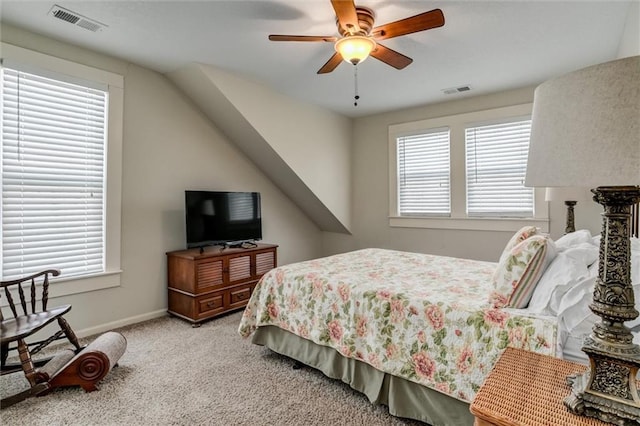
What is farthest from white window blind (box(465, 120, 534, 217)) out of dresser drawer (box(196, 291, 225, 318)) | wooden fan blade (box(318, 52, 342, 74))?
dresser drawer (box(196, 291, 225, 318))

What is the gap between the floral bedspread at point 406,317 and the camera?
1565 millimetres

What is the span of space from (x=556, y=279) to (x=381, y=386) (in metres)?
1.09

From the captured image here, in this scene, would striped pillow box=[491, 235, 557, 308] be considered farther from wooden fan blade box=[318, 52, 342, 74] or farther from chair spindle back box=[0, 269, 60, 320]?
chair spindle back box=[0, 269, 60, 320]

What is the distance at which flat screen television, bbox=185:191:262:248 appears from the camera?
3420 millimetres

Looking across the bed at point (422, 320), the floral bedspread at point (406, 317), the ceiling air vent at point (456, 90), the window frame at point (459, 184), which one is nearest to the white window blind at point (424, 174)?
the window frame at point (459, 184)

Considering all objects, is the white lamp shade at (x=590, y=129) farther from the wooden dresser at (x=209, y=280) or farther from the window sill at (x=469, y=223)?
the window sill at (x=469, y=223)

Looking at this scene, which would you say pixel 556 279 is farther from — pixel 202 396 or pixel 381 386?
pixel 202 396

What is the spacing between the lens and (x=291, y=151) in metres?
4.17

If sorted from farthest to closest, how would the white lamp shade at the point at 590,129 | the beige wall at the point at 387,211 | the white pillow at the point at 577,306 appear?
1. the beige wall at the point at 387,211
2. the white pillow at the point at 577,306
3. the white lamp shade at the point at 590,129

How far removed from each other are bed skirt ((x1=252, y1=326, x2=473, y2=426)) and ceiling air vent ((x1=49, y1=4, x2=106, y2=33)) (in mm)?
2713

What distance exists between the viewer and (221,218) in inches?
144

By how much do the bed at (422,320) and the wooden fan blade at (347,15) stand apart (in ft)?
5.27

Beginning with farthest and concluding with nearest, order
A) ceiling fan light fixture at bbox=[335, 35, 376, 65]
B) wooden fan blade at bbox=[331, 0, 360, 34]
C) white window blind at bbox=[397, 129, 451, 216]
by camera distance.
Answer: white window blind at bbox=[397, 129, 451, 216] < ceiling fan light fixture at bbox=[335, 35, 376, 65] < wooden fan blade at bbox=[331, 0, 360, 34]

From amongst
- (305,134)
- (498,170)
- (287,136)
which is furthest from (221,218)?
(498,170)
